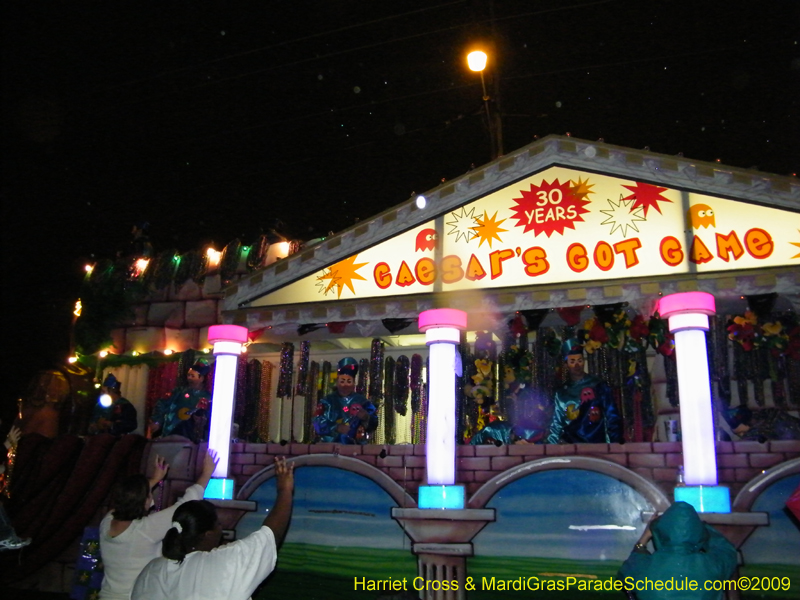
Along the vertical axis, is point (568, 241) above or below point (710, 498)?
above

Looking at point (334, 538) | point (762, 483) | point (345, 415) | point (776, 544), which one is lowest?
point (334, 538)

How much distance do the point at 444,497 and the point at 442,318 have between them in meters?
1.80

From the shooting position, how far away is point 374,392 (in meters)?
8.90

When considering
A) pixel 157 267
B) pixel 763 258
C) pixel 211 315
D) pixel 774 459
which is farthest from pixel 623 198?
pixel 157 267

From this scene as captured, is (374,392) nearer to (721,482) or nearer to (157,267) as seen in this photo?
(721,482)

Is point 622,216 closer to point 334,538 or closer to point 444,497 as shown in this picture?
point 444,497

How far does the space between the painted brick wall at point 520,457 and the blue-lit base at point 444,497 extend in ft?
0.51

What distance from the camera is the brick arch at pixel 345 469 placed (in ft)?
22.3

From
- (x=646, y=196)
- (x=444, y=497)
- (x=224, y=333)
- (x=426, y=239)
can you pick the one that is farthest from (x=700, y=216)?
(x=224, y=333)

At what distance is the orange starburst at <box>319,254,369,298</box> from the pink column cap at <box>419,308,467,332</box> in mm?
1256

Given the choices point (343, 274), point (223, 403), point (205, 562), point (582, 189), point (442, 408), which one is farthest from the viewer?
point (343, 274)

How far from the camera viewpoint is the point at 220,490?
740 cm

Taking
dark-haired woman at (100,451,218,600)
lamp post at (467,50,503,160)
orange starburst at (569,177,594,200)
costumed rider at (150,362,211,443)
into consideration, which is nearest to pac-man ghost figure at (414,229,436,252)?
orange starburst at (569,177,594,200)

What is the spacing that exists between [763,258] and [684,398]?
1.68 m
